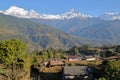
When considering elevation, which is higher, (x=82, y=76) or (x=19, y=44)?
(x=19, y=44)

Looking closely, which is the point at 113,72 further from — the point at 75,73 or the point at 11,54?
the point at 11,54

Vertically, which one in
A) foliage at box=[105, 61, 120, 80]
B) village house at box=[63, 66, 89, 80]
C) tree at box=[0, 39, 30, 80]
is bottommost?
village house at box=[63, 66, 89, 80]

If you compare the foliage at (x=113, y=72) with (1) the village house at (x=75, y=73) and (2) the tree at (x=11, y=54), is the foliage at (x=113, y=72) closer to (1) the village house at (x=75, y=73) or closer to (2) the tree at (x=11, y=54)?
(1) the village house at (x=75, y=73)

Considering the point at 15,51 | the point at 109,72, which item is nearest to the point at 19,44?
the point at 15,51

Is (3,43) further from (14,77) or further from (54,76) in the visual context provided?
(14,77)

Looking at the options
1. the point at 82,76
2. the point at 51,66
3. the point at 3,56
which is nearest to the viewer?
the point at 82,76

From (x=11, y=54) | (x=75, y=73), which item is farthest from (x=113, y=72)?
(x=11, y=54)

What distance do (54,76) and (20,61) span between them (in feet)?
29.5

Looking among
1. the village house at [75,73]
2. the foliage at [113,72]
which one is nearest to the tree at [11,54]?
the village house at [75,73]

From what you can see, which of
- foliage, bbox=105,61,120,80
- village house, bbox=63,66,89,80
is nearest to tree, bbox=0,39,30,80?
village house, bbox=63,66,89,80

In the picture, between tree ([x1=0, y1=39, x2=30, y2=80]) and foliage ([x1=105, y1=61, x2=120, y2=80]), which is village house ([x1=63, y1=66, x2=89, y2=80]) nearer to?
tree ([x1=0, y1=39, x2=30, y2=80])

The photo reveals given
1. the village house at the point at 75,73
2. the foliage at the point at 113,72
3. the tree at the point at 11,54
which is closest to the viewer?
the foliage at the point at 113,72

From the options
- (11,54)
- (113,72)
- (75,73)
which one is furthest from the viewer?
(11,54)

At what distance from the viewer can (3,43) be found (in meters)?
89.2
